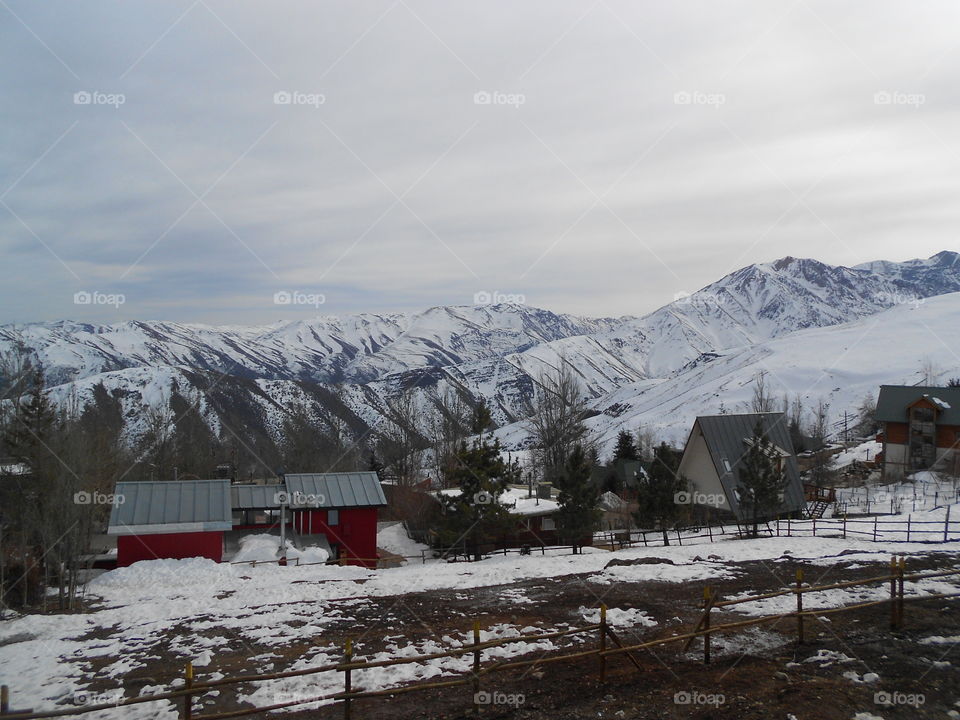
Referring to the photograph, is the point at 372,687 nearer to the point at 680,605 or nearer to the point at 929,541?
the point at 680,605

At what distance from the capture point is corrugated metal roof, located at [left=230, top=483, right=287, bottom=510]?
33344mm

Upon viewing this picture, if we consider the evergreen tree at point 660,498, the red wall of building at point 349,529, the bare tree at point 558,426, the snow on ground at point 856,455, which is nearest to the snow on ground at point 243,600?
the evergreen tree at point 660,498

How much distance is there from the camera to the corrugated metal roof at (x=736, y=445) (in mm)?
41344

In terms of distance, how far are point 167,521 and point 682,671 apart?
23.4 meters

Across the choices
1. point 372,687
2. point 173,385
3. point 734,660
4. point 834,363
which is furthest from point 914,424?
point 173,385

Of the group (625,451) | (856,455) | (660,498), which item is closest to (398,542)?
(660,498)

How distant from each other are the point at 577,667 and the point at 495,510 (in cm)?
1899

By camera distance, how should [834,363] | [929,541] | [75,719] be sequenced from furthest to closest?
[834,363] → [929,541] → [75,719]

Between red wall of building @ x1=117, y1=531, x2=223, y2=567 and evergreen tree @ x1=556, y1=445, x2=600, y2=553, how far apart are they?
16.2 meters

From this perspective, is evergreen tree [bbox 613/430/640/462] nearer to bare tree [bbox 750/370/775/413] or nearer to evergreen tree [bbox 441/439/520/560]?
bare tree [bbox 750/370/775/413]

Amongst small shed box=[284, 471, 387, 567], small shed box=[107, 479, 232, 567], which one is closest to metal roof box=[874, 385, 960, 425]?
small shed box=[284, 471, 387, 567]

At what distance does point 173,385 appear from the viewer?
183 metres

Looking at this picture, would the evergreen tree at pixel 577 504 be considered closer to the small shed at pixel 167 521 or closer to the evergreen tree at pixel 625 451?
the small shed at pixel 167 521

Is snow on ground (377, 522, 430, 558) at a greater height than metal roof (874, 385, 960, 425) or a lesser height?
lesser
